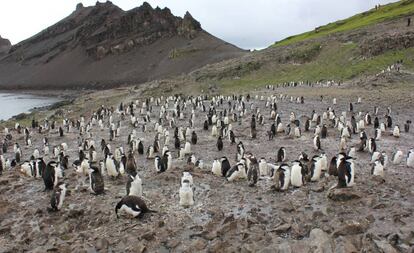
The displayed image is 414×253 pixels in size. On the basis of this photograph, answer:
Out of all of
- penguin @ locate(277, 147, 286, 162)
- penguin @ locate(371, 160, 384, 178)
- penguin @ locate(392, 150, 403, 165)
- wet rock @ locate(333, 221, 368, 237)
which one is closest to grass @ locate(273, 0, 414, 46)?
penguin @ locate(392, 150, 403, 165)

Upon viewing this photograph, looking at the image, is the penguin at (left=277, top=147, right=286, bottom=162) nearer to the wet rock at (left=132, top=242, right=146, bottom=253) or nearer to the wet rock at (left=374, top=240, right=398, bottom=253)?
the wet rock at (left=374, top=240, right=398, bottom=253)

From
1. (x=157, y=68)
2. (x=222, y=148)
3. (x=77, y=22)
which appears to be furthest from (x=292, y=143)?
(x=77, y=22)

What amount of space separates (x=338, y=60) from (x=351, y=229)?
39.4 m

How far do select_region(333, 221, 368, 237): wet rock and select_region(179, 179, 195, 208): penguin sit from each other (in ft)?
12.3

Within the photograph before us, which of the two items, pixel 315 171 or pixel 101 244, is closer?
pixel 101 244

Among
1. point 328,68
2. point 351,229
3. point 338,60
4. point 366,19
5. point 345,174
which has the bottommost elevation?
point 351,229

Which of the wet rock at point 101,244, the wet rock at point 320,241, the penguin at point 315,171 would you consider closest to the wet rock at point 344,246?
the wet rock at point 320,241

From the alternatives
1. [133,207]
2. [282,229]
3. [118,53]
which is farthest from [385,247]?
[118,53]

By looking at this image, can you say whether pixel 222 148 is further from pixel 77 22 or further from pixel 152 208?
pixel 77 22

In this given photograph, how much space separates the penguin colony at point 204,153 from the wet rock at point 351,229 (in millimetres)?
2240

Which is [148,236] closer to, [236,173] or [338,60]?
[236,173]

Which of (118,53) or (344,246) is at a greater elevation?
(118,53)

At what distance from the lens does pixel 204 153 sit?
20141mm

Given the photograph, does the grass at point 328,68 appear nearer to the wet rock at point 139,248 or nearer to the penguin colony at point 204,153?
the penguin colony at point 204,153
